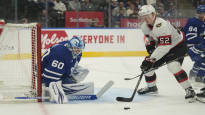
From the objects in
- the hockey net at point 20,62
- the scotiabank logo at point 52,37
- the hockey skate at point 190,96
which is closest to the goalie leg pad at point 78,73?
the hockey net at point 20,62

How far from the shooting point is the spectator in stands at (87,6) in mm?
7797

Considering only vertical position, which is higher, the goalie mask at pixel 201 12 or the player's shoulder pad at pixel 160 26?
the goalie mask at pixel 201 12

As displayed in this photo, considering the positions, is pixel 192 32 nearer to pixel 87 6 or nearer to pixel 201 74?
pixel 201 74

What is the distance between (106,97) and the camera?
369 cm

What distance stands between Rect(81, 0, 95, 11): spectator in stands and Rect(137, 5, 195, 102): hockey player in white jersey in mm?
4182

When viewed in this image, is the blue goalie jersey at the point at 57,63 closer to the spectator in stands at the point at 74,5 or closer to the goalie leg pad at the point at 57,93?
the goalie leg pad at the point at 57,93

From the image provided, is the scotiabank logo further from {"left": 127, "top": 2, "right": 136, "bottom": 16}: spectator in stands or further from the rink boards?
{"left": 127, "top": 2, "right": 136, "bottom": 16}: spectator in stands

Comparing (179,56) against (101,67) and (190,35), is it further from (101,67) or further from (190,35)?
(101,67)

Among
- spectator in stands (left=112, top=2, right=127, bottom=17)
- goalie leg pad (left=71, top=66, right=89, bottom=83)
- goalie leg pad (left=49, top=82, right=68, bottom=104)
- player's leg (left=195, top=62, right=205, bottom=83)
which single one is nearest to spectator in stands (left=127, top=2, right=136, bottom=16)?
spectator in stands (left=112, top=2, right=127, bottom=17)

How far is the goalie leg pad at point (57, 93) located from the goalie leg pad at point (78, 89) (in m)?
0.14

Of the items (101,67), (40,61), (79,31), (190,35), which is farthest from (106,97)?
(79,31)

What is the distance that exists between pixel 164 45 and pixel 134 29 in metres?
4.49

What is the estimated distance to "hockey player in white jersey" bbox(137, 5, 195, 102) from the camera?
3385mm

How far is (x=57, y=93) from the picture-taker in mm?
3305
